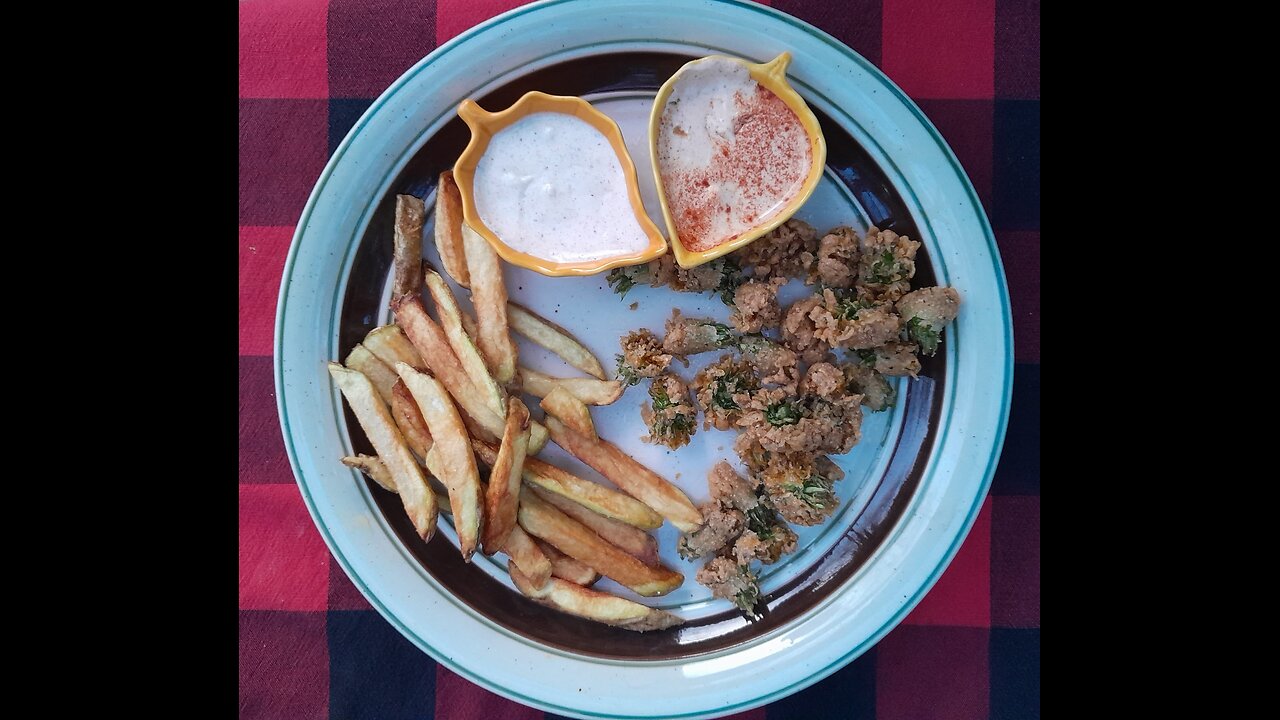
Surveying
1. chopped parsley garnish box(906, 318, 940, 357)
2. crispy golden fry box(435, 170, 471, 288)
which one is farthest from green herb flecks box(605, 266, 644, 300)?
chopped parsley garnish box(906, 318, 940, 357)

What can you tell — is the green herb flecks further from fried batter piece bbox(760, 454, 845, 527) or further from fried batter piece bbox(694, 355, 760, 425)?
fried batter piece bbox(760, 454, 845, 527)

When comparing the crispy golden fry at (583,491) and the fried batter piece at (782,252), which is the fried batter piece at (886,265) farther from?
the crispy golden fry at (583,491)

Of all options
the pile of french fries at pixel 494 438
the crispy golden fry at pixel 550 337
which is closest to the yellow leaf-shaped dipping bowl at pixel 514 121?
the pile of french fries at pixel 494 438

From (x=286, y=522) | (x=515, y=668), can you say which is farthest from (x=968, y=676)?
(x=286, y=522)

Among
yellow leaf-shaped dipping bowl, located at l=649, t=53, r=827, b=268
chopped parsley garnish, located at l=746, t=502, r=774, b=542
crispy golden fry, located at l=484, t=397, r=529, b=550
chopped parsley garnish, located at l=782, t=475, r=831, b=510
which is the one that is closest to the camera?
yellow leaf-shaped dipping bowl, located at l=649, t=53, r=827, b=268

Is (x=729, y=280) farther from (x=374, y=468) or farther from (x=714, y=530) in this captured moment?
(x=374, y=468)

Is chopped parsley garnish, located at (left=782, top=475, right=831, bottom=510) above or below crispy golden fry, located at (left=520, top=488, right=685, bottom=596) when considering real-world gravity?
above
